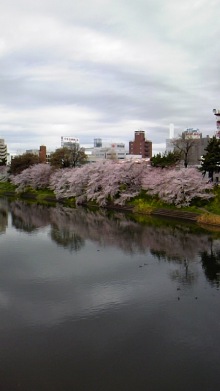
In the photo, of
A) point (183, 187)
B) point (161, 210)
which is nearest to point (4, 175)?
point (161, 210)

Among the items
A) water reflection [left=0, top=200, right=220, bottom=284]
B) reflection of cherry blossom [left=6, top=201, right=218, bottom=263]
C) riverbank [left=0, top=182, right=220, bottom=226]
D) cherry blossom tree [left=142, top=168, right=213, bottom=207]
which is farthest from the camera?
cherry blossom tree [left=142, top=168, right=213, bottom=207]

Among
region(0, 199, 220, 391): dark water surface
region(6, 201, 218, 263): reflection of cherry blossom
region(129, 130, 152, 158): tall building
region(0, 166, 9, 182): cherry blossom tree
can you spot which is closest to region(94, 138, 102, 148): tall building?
region(129, 130, 152, 158): tall building

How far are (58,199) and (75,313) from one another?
37.1 m

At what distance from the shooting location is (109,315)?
10.4 m

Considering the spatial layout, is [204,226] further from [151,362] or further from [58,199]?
[58,199]

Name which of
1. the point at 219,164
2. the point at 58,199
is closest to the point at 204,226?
the point at 219,164

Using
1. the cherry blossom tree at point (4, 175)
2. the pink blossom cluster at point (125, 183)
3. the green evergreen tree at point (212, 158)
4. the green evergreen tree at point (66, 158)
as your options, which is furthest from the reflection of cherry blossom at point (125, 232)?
the cherry blossom tree at point (4, 175)

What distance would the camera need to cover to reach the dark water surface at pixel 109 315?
756 cm

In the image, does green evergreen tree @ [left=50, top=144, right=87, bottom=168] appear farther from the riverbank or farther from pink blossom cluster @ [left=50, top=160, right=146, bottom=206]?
pink blossom cluster @ [left=50, top=160, right=146, bottom=206]

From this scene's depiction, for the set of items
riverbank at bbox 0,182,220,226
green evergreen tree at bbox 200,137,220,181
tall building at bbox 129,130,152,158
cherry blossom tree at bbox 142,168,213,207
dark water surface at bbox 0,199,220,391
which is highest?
tall building at bbox 129,130,152,158

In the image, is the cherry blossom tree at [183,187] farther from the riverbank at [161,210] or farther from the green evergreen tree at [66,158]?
Result: the green evergreen tree at [66,158]

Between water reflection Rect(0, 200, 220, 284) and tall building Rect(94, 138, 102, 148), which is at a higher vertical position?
tall building Rect(94, 138, 102, 148)

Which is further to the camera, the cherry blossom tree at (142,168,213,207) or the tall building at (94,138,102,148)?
the tall building at (94,138,102,148)

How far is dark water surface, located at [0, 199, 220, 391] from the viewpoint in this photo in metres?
7.56
